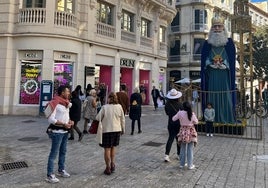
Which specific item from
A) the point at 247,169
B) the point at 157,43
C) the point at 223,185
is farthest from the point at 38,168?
the point at 157,43

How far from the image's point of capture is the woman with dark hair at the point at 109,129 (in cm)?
600

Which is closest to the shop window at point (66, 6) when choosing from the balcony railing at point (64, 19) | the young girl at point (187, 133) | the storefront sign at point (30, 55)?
the balcony railing at point (64, 19)

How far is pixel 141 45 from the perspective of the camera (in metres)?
23.8

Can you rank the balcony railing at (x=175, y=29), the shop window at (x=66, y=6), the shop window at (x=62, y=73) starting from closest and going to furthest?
the shop window at (x=62, y=73), the shop window at (x=66, y=6), the balcony railing at (x=175, y=29)

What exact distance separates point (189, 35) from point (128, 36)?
63.0ft

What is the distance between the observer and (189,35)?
39.4 m

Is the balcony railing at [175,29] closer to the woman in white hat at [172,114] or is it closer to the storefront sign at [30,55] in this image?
the storefront sign at [30,55]

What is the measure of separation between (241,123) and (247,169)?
5165 millimetres

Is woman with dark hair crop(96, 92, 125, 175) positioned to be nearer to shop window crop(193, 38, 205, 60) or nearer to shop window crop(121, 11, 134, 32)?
shop window crop(121, 11, 134, 32)

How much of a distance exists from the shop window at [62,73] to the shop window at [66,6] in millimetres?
3072

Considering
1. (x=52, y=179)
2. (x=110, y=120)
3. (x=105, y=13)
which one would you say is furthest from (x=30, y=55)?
(x=52, y=179)

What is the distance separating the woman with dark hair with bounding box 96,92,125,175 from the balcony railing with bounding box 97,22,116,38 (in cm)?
1380

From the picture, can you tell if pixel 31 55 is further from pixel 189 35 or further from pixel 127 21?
pixel 189 35

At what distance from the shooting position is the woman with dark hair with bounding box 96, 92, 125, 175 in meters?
6.00
